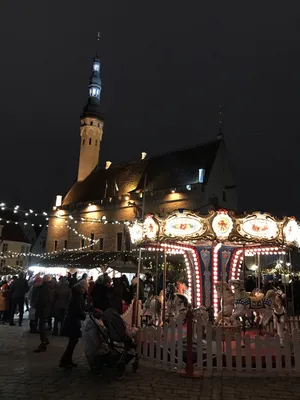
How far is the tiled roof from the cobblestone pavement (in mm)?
24271

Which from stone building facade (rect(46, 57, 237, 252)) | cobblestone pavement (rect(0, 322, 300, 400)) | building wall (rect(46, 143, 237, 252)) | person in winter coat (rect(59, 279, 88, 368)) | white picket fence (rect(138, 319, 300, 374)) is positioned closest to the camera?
cobblestone pavement (rect(0, 322, 300, 400))

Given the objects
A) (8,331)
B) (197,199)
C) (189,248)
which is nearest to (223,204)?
(197,199)

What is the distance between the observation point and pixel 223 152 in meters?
33.1

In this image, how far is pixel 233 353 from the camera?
24.2 ft

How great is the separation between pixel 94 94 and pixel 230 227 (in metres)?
38.7

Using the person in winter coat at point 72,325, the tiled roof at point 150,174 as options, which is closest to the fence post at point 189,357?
the person in winter coat at point 72,325

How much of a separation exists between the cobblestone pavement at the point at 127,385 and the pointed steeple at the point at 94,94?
39.1m

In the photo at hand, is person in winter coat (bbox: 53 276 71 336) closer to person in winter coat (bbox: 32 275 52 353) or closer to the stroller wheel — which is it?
person in winter coat (bbox: 32 275 52 353)

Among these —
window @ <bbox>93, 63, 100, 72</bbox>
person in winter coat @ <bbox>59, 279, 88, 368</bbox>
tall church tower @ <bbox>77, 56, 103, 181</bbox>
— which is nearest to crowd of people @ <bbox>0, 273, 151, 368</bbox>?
person in winter coat @ <bbox>59, 279, 88, 368</bbox>

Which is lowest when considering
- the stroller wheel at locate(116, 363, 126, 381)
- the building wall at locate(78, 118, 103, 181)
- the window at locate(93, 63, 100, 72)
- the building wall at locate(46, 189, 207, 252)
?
the stroller wheel at locate(116, 363, 126, 381)

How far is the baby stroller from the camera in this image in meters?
6.57

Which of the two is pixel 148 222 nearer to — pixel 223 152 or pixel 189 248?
pixel 189 248

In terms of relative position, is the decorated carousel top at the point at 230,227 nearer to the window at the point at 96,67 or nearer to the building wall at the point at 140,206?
the building wall at the point at 140,206

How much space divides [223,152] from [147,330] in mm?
27109
